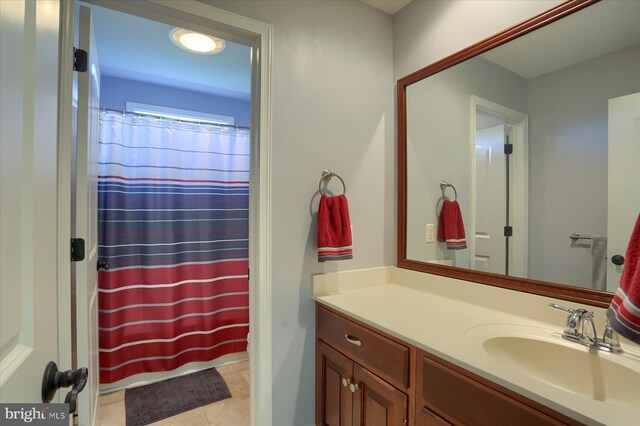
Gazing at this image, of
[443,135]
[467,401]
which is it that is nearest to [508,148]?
[443,135]

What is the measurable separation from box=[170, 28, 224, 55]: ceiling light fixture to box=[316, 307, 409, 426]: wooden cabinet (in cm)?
173

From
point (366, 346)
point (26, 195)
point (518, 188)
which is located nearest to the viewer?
point (26, 195)

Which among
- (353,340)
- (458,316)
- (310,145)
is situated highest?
(310,145)

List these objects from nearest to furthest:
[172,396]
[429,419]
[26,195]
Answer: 1. [26,195]
2. [429,419]
3. [172,396]

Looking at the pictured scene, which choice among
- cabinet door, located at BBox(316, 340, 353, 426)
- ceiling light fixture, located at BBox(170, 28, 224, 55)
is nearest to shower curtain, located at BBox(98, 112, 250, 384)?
ceiling light fixture, located at BBox(170, 28, 224, 55)

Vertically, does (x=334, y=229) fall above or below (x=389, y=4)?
below

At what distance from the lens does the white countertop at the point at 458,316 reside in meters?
0.72

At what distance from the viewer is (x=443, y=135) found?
1652 mm

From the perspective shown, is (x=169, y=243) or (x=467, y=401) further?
(x=169, y=243)

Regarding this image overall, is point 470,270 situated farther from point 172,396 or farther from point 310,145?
point 172,396

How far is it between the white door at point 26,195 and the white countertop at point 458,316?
38.3 inches

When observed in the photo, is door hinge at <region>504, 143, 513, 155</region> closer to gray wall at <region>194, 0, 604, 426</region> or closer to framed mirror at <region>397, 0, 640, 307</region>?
framed mirror at <region>397, 0, 640, 307</region>

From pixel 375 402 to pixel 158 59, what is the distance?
2501 millimetres

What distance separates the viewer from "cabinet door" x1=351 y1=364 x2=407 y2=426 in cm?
110
